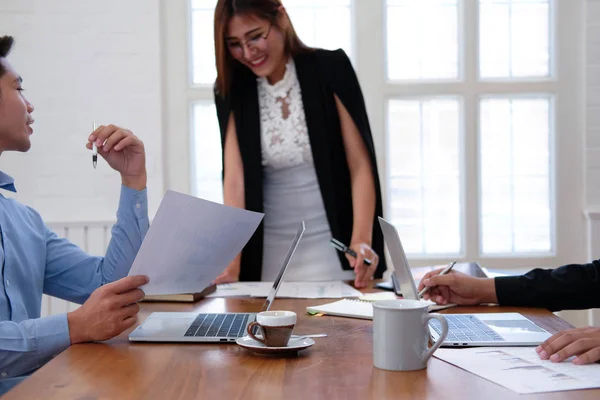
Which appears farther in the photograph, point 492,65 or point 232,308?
point 492,65

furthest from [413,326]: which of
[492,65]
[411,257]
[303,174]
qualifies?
[492,65]

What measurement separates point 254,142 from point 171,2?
1810 millimetres

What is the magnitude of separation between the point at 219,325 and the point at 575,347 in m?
0.63

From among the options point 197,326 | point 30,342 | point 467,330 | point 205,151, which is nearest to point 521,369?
point 467,330

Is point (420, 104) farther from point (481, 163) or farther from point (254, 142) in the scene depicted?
point (254, 142)

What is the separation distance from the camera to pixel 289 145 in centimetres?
221

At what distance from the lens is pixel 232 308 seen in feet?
5.38

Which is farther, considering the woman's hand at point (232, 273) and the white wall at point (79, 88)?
the white wall at point (79, 88)

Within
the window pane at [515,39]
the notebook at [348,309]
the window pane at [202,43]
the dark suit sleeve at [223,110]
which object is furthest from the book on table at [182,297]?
the window pane at [515,39]

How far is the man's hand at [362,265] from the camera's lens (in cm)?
195

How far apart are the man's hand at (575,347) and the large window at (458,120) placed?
8.85ft

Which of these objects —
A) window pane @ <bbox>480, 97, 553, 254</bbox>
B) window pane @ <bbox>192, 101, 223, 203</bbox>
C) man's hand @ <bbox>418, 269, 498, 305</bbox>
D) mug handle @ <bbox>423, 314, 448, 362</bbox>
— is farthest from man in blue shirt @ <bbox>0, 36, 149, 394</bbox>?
window pane @ <bbox>480, 97, 553, 254</bbox>

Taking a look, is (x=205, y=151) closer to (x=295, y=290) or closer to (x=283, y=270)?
(x=295, y=290)

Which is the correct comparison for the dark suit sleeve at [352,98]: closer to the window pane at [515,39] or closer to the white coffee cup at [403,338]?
the white coffee cup at [403,338]
